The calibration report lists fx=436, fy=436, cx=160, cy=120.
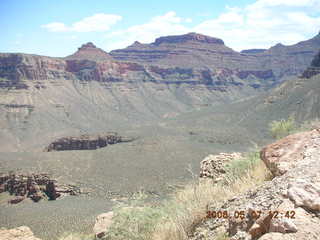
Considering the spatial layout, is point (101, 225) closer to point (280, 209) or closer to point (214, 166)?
point (214, 166)

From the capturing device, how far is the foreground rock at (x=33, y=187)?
53.3 metres

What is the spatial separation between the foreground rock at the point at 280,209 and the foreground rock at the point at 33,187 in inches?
1853

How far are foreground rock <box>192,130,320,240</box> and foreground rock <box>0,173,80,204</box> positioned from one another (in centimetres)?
4706

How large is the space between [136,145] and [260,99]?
55.7 meters

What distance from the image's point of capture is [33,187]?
5584cm

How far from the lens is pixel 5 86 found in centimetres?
14662

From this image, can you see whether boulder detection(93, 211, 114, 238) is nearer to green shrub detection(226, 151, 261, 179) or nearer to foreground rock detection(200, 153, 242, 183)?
foreground rock detection(200, 153, 242, 183)

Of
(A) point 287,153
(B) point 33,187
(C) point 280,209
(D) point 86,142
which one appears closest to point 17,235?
(A) point 287,153

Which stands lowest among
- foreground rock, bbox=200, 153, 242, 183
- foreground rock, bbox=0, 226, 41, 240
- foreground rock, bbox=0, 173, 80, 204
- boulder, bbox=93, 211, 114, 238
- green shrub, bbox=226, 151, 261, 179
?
foreground rock, bbox=0, 173, 80, 204

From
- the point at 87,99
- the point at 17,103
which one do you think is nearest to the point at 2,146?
the point at 17,103

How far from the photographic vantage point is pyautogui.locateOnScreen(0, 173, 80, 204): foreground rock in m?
53.3
